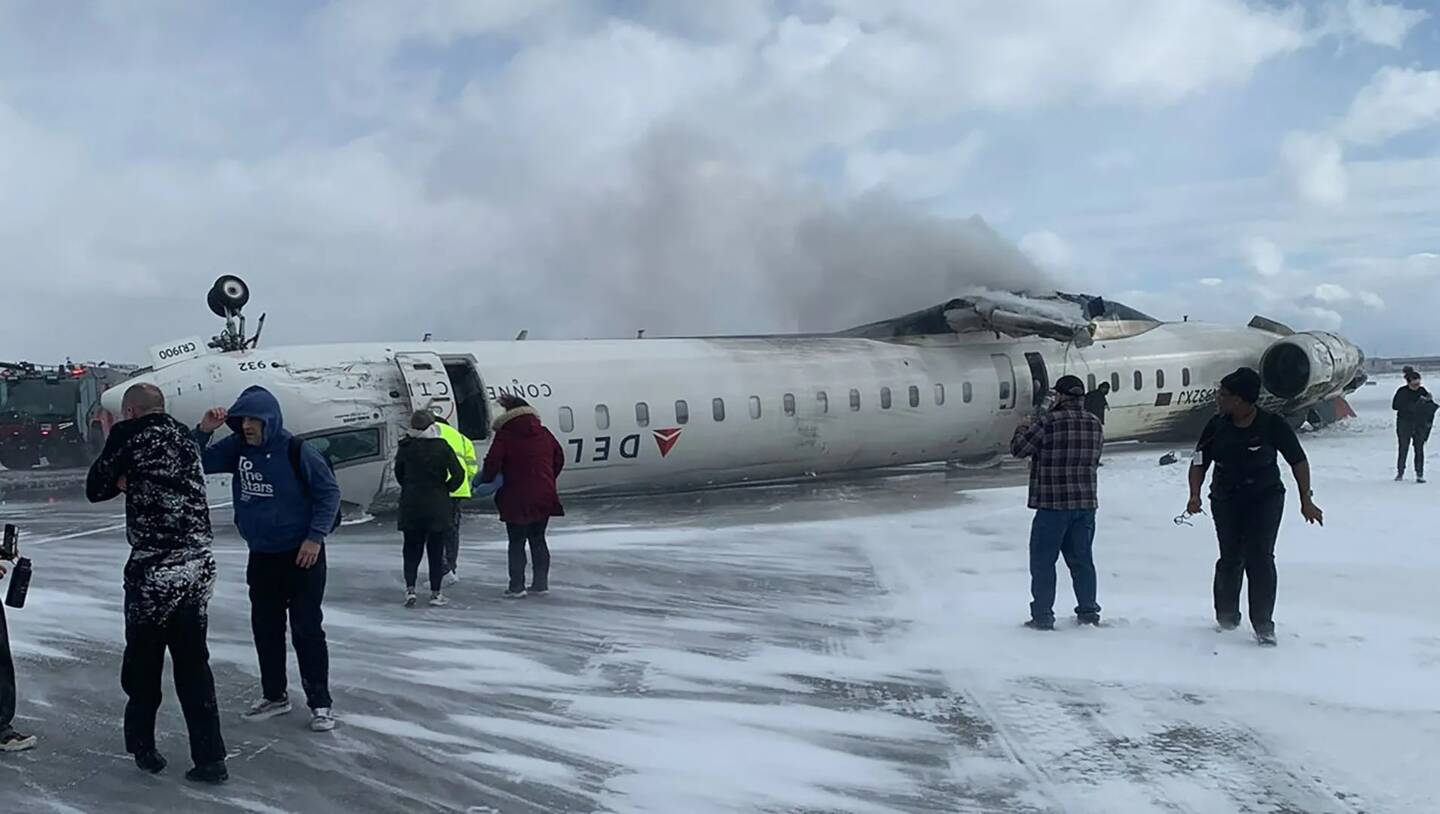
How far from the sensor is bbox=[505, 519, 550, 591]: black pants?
9.19m

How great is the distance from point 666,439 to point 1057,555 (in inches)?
343

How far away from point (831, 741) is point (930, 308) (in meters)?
14.5

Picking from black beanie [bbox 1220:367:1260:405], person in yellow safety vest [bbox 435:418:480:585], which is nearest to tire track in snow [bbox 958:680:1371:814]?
black beanie [bbox 1220:367:1260:405]

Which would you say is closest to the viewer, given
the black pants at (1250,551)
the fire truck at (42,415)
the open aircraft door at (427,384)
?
the black pants at (1250,551)

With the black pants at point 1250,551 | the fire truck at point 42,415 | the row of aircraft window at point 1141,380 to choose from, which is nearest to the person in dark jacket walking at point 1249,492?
the black pants at point 1250,551

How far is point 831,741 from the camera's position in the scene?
5555 millimetres

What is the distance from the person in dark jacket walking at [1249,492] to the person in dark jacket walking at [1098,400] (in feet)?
36.7

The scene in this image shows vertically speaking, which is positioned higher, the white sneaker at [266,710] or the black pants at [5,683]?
the black pants at [5,683]

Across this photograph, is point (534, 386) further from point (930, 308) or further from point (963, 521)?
point (930, 308)

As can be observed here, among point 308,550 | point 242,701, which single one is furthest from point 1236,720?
point 242,701

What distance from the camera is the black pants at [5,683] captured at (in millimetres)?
5245

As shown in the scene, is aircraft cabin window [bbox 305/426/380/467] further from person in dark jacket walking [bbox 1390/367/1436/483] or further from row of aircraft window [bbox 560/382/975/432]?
person in dark jacket walking [bbox 1390/367/1436/483]

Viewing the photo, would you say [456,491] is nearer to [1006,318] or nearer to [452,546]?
[452,546]

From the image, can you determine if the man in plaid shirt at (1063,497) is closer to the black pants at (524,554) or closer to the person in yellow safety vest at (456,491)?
the black pants at (524,554)
